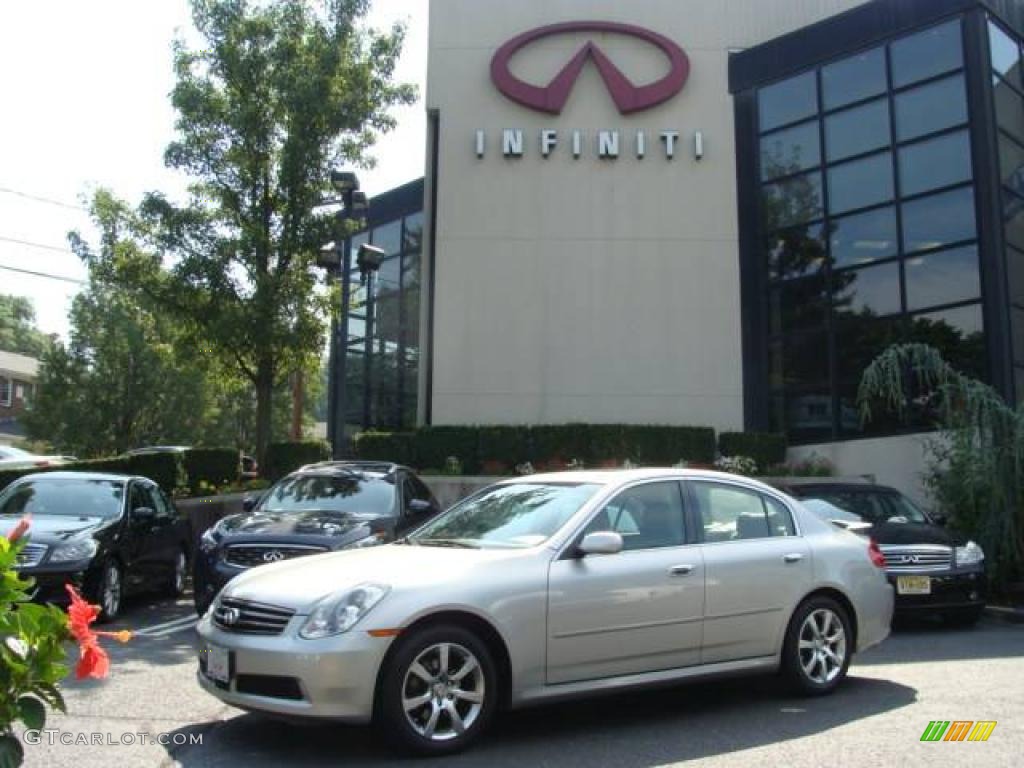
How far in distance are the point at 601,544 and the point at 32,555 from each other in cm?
631

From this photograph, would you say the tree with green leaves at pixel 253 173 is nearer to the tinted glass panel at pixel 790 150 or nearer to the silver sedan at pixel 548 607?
the tinted glass panel at pixel 790 150

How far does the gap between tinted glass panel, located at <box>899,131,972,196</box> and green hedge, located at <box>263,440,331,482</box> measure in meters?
11.7

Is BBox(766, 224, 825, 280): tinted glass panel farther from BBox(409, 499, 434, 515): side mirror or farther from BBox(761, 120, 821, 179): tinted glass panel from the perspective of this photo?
BBox(409, 499, 434, 515): side mirror

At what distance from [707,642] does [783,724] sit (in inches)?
24.6

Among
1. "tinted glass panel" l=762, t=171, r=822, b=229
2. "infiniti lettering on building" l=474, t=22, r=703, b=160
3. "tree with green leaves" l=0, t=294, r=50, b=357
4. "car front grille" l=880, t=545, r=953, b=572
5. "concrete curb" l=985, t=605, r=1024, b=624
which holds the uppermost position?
"tree with green leaves" l=0, t=294, r=50, b=357

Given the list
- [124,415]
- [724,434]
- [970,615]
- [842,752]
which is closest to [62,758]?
[842,752]

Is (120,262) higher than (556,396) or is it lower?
higher

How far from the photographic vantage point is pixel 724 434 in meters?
17.4

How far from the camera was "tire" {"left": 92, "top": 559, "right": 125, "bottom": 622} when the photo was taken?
969 cm

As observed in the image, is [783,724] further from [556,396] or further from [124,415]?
[124,415]

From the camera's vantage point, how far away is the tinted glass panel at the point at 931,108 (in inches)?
659

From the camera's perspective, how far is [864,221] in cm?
1781

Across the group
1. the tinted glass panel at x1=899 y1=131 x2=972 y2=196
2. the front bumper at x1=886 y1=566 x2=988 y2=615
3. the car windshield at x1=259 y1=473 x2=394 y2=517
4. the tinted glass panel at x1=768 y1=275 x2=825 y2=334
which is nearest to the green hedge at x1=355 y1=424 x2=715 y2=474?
the tinted glass panel at x1=768 y1=275 x2=825 y2=334

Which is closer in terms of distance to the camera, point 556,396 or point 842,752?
point 842,752
